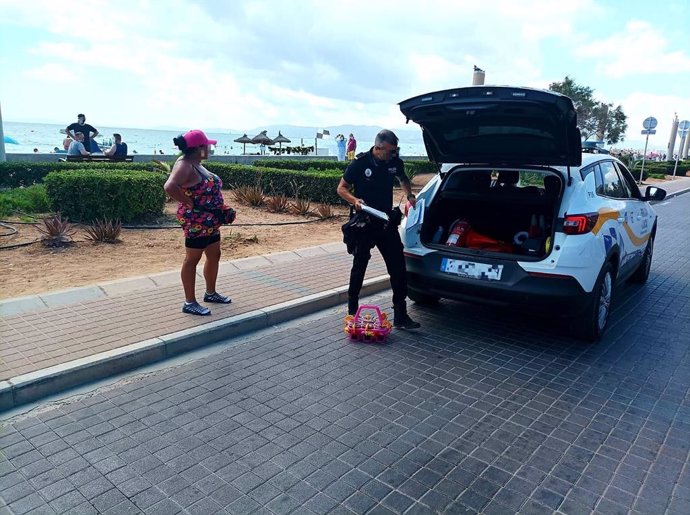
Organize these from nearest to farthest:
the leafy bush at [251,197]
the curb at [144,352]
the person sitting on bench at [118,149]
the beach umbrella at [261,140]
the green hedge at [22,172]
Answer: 1. the curb at [144,352]
2. the leafy bush at [251,197]
3. the green hedge at [22,172]
4. the person sitting on bench at [118,149]
5. the beach umbrella at [261,140]

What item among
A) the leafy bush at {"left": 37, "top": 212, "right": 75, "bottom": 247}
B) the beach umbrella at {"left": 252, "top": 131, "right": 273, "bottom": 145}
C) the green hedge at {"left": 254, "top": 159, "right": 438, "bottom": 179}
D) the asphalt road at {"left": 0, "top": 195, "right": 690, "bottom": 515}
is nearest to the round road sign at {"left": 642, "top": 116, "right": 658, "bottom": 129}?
the green hedge at {"left": 254, "top": 159, "right": 438, "bottom": 179}

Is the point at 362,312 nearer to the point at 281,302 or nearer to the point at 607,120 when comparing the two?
the point at 281,302

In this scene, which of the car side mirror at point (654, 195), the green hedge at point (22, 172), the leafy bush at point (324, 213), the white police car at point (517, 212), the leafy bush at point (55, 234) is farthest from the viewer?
the green hedge at point (22, 172)

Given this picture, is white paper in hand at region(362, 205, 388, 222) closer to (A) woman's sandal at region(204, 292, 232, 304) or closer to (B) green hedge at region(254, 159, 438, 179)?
(A) woman's sandal at region(204, 292, 232, 304)

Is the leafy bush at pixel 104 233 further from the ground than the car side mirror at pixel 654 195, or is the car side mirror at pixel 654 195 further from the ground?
the car side mirror at pixel 654 195

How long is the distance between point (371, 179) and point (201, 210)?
165 cm

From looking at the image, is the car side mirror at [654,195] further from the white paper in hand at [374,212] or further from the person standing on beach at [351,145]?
the person standing on beach at [351,145]

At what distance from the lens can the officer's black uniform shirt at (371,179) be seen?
16.3 ft

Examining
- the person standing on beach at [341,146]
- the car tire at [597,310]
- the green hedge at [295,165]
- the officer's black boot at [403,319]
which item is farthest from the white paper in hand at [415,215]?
the person standing on beach at [341,146]

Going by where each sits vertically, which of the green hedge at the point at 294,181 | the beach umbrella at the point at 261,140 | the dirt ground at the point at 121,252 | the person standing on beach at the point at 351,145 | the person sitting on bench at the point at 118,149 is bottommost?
the dirt ground at the point at 121,252

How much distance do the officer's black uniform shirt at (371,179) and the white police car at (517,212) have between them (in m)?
0.51

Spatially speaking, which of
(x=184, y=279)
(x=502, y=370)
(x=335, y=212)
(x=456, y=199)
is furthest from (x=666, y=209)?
(x=184, y=279)

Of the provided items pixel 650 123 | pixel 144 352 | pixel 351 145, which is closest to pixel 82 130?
pixel 144 352

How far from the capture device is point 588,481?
115 inches
